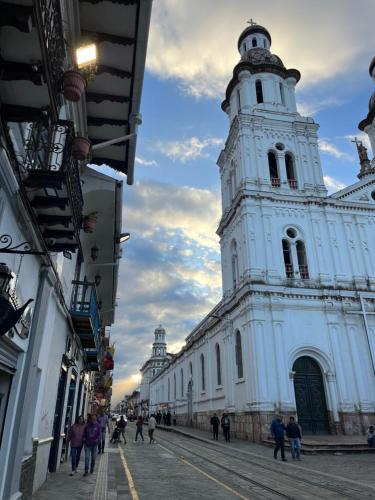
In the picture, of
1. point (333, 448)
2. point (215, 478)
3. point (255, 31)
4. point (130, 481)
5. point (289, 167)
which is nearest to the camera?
point (130, 481)

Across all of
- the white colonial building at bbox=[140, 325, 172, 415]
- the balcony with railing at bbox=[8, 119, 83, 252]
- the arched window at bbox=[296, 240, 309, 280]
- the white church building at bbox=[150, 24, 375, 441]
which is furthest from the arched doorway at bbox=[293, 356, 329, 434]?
the white colonial building at bbox=[140, 325, 172, 415]


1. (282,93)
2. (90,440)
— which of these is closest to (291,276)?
(282,93)

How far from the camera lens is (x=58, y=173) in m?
5.53

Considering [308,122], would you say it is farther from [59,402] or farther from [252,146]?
[59,402]

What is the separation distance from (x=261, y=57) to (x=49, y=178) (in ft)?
114

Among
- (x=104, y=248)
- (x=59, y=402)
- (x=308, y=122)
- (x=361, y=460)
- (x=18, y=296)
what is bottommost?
(x=361, y=460)

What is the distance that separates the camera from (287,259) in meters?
26.3

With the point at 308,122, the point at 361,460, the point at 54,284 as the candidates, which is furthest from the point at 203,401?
the point at 54,284

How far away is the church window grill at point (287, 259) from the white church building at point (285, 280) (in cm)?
7

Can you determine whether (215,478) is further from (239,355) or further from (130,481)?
(239,355)

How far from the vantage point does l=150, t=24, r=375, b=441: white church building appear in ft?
72.5

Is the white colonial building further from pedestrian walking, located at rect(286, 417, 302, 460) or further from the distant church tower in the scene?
pedestrian walking, located at rect(286, 417, 302, 460)

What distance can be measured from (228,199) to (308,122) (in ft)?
28.8

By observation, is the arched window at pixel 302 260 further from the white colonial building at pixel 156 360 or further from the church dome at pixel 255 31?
the white colonial building at pixel 156 360
